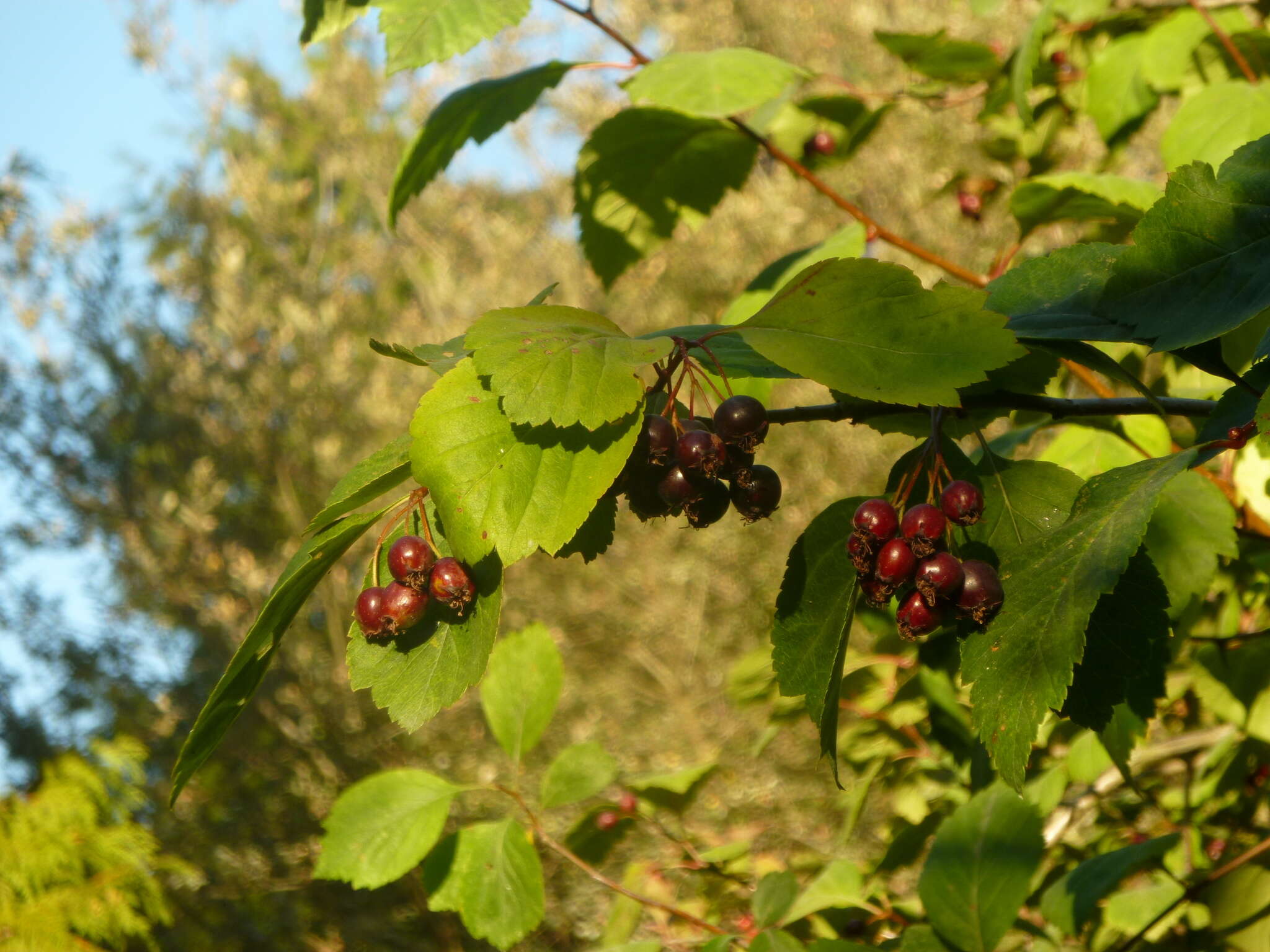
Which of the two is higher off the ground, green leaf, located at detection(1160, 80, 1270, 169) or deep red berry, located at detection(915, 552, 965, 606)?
green leaf, located at detection(1160, 80, 1270, 169)

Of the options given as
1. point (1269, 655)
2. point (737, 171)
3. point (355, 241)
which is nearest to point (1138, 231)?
point (1269, 655)

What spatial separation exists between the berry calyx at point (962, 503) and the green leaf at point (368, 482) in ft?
1.26

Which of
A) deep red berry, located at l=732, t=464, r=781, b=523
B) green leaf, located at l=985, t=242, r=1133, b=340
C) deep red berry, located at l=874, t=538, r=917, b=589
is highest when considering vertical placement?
green leaf, located at l=985, t=242, r=1133, b=340

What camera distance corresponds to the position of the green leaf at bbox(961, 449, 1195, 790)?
619 mm

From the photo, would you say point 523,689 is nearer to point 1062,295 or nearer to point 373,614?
point 373,614

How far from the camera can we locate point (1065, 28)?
2.20m

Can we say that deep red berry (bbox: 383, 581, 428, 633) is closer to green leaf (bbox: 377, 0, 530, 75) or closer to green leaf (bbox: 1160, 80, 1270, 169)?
green leaf (bbox: 377, 0, 530, 75)

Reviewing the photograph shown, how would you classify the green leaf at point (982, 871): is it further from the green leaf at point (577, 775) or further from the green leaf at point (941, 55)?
the green leaf at point (941, 55)

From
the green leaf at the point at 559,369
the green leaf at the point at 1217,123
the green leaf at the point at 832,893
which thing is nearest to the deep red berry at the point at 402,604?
the green leaf at the point at 559,369

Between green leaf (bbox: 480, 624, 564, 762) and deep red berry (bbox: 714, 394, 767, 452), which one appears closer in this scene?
deep red berry (bbox: 714, 394, 767, 452)

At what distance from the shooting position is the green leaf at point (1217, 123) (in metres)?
1.59

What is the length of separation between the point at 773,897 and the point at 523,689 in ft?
1.93

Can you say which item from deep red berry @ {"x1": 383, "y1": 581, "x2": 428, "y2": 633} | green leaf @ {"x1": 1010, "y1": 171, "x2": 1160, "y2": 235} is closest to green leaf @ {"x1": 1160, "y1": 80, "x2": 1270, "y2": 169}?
green leaf @ {"x1": 1010, "y1": 171, "x2": 1160, "y2": 235}

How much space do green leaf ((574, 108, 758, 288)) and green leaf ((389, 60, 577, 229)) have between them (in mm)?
114
